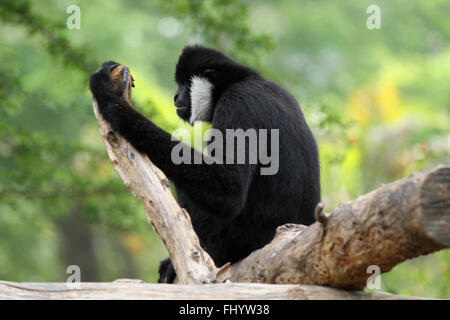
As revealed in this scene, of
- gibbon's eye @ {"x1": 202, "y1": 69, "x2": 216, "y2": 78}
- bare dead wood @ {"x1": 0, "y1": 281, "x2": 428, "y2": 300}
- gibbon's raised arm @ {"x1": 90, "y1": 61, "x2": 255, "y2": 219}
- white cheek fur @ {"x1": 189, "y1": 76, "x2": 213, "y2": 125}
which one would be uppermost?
gibbon's eye @ {"x1": 202, "y1": 69, "x2": 216, "y2": 78}

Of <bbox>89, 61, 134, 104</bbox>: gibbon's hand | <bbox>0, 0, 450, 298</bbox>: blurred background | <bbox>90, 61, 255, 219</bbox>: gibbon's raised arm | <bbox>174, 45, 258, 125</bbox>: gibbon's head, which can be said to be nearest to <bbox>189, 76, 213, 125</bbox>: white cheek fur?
<bbox>174, 45, 258, 125</bbox>: gibbon's head

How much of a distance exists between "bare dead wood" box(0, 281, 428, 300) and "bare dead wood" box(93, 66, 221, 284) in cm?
20

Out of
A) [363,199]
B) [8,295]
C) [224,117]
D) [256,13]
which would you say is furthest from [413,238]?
[256,13]

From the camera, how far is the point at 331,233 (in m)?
3.17

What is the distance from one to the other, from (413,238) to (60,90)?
38.6ft

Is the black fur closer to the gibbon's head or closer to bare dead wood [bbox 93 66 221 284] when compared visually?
the gibbon's head

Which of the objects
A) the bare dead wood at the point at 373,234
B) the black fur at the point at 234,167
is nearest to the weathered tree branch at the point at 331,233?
the bare dead wood at the point at 373,234

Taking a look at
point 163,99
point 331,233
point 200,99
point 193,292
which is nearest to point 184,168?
point 193,292

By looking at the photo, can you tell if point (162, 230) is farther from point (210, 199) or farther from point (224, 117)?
point (224, 117)

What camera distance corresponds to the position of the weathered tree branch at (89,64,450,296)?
105 inches

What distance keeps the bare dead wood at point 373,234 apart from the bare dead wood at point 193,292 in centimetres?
10

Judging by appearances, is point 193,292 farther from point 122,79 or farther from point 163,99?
point 163,99

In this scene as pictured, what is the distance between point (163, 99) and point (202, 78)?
7630mm

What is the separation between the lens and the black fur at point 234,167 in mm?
4215
